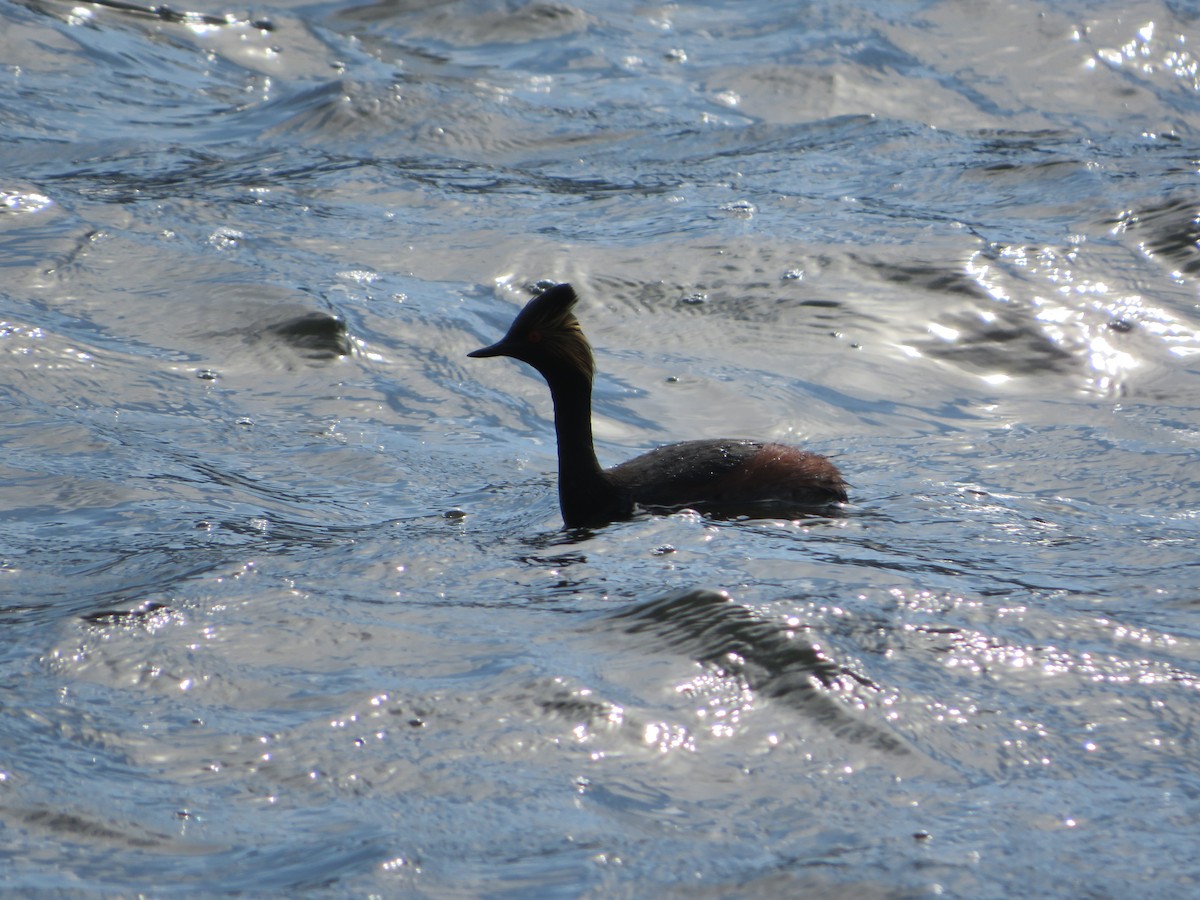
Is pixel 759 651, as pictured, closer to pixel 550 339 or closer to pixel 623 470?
pixel 623 470

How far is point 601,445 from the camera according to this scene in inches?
343

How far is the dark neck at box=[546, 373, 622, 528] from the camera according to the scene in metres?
7.18

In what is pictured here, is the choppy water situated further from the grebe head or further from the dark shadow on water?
the grebe head

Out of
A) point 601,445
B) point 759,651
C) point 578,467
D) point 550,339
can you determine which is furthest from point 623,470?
point 759,651

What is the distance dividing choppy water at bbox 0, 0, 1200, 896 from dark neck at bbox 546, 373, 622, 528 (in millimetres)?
203

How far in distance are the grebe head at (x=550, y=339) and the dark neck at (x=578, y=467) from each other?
6 cm

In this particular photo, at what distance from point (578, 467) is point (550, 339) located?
58 cm

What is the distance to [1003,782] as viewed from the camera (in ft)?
14.3

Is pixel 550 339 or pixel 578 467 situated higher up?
pixel 550 339

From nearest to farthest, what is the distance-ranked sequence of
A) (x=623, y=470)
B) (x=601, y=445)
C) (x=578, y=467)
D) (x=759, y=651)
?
(x=759, y=651) < (x=578, y=467) < (x=623, y=470) < (x=601, y=445)

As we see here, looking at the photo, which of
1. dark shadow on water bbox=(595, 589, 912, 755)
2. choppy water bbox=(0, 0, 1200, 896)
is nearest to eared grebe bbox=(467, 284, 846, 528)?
choppy water bbox=(0, 0, 1200, 896)

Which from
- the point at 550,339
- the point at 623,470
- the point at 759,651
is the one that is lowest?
the point at 623,470

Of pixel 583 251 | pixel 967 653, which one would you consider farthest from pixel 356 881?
pixel 583 251

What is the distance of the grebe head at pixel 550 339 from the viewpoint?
7.22 m
